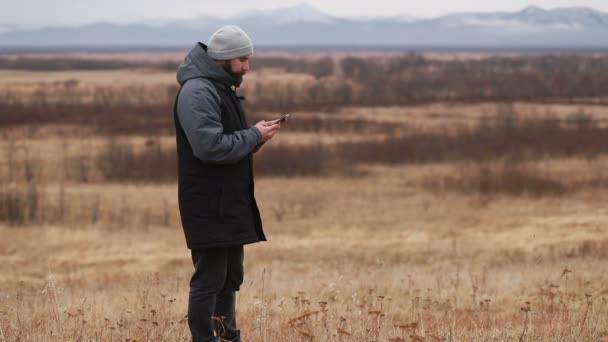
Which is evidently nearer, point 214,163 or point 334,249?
point 214,163

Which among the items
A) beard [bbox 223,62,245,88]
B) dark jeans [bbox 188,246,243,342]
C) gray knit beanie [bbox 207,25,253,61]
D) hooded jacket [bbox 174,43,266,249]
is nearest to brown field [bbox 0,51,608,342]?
dark jeans [bbox 188,246,243,342]

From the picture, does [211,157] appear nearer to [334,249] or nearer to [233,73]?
[233,73]

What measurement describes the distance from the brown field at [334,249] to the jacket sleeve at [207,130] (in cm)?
111

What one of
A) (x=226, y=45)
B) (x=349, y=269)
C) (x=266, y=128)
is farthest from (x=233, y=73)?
(x=349, y=269)

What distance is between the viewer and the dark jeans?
13.6 ft

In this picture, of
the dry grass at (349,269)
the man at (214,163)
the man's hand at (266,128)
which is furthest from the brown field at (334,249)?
the man's hand at (266,128)

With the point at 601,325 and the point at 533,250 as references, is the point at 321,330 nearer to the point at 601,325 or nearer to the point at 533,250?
the point at 601,325

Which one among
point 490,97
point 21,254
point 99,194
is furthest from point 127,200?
point 490,97

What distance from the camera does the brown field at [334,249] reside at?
5426mm

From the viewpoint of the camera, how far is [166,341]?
470 centimetres

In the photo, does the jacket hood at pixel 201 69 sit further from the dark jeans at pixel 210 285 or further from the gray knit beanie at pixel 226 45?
the dark jeans at pixel 210 285

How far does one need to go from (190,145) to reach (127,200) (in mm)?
27147

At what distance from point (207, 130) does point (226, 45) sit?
487 millimetres

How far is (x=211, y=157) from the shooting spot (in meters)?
3.87
